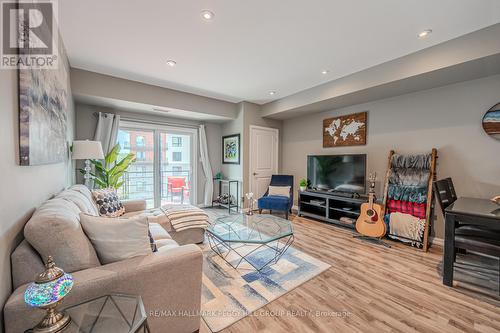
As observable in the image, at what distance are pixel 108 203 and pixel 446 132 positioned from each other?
4.44 m

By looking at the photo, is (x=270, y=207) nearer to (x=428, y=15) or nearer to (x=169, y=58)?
(x=169, y=58)

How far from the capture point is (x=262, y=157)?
4750 mm

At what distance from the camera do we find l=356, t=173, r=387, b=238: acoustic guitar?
2.80 metres

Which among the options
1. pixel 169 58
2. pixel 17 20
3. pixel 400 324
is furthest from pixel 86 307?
pixel 169 58

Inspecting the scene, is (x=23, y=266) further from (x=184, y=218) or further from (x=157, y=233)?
(x=184, y=218)

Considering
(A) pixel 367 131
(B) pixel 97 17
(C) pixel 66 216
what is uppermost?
(B) pixel 97 17

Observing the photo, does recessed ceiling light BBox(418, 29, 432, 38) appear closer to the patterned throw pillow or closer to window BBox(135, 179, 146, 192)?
the patterned throw pillow

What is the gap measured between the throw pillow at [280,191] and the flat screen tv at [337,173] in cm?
48

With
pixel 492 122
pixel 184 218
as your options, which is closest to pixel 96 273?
pixel 184 218

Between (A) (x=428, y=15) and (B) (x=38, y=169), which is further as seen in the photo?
(A) (x=428, y=15)

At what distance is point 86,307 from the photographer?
95cm

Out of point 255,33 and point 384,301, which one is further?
point 255,33

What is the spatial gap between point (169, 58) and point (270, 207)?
296 cm

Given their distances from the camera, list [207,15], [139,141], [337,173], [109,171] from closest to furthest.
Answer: [207,15]
[109,171]
[337,173]
[139,141]
